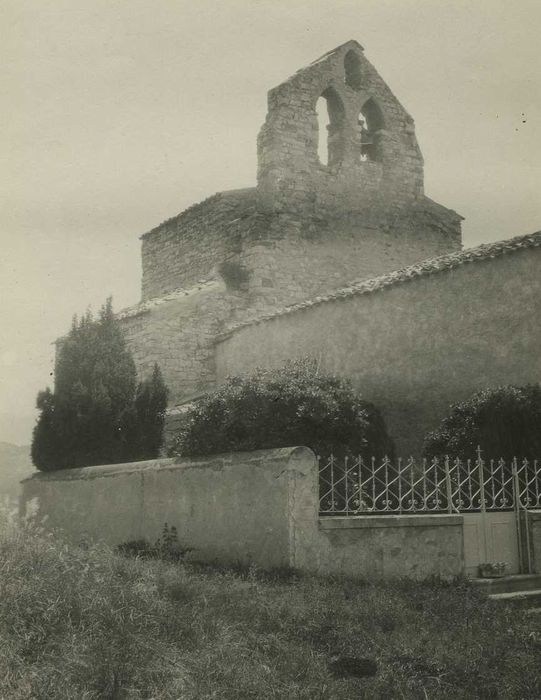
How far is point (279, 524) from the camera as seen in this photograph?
802cm

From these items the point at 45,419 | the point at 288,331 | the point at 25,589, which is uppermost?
the point at 288,331

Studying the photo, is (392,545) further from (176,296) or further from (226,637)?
(176,296)

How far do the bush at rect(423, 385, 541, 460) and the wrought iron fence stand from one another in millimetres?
243

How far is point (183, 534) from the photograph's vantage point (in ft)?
31.0

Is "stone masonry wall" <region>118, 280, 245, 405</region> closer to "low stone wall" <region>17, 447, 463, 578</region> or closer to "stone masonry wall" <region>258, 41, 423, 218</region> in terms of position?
"stone masonry wall" <region>258, 41, 423, 218</region>

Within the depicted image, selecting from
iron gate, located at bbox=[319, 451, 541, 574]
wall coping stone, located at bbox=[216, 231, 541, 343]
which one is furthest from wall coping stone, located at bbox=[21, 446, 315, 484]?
wall coping stone, located at bbox=[216, 231, 541, 343]

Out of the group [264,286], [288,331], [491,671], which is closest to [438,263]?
[288,331]

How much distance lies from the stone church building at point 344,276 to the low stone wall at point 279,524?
487 cm

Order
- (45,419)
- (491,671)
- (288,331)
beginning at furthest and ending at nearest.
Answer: (288,331)
(45,419)
(491,671)

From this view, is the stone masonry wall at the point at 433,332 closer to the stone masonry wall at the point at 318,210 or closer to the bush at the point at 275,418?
the bush at the point at 275,418

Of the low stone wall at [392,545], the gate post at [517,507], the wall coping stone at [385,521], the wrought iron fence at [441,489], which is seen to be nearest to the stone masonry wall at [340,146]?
the wrought iron fence at [441,489]

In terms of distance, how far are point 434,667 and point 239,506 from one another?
3513 millimetres

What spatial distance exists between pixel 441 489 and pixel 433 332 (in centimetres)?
449

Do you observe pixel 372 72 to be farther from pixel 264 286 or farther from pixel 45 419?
pixel 45 419
